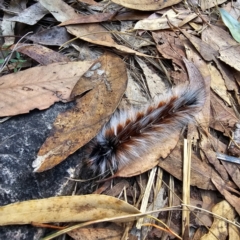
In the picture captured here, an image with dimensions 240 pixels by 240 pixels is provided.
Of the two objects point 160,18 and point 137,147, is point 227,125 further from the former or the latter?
point 160,18

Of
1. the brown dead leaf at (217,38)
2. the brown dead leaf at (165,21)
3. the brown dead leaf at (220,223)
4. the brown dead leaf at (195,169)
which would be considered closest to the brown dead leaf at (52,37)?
the brown dead leaf at (165,21)

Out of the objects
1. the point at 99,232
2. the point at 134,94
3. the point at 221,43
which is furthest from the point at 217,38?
the point at 99,232

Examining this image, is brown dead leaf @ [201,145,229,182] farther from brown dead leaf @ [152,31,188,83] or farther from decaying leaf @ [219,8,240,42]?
decaying leaf @ [219,8,240,42]

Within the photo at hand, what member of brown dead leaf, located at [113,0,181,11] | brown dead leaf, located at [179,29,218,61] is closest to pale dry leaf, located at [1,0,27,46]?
brown dead leaf, located at [113,0,181,11]

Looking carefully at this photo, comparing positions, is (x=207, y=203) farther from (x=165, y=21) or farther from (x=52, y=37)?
(x=52, y=37)

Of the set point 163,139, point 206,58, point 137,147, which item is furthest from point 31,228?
point 206,58

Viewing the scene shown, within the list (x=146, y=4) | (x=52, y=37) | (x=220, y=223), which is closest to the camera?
(x=220, y=223)
